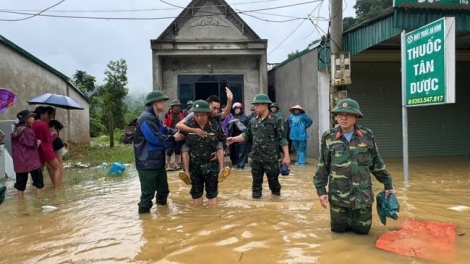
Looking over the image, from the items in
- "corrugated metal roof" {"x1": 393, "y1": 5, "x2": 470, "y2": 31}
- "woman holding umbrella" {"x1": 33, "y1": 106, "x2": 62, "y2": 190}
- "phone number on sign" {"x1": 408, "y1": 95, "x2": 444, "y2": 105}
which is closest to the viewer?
"phone number on sign" {"x1": 408, "y1": 95, "x2": 444, "y2": 105}

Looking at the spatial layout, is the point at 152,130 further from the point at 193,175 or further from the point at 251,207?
the point at 251,207

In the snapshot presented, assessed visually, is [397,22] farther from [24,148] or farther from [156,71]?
[156,71]

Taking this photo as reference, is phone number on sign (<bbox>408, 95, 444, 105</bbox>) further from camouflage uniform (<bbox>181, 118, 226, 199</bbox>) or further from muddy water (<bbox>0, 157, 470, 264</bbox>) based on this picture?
camouflage uniform (<bbox>181, 118, 226, 199</bbox>)

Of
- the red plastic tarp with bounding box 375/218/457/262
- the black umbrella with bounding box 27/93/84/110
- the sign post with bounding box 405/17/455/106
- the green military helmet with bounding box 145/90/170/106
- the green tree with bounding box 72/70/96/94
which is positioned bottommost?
the red plastic tarp with bounding box 375/218/457/262

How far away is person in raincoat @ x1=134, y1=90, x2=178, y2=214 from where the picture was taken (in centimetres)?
509

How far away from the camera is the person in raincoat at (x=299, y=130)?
1067 cm

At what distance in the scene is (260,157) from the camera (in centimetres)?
602

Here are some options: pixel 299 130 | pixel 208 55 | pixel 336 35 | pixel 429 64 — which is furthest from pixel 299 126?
pixel 208 55

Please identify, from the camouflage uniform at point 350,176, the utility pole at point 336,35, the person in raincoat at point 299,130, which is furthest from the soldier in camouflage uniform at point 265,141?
the person in raincoat at point 299,130

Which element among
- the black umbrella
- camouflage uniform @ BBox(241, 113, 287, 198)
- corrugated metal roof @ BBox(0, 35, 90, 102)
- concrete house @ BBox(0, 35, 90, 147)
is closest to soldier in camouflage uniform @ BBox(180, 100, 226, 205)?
camouflage uniform @ BBox(241, 113, 287, 198)

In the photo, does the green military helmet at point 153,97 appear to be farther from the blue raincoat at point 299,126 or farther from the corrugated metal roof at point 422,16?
the blue raincoat at point 299,126

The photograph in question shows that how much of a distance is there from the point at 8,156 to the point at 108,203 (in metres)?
4.69

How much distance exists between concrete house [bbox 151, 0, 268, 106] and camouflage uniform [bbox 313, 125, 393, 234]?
11258 mm

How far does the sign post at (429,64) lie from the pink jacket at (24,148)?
6940 millimetres
